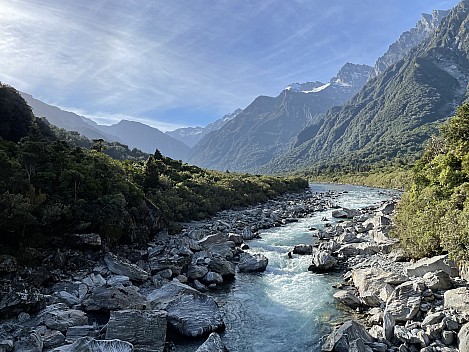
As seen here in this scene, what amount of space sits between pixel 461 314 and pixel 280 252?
18.1m

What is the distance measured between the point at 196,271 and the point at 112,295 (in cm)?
752

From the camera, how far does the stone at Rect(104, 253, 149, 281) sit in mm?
23422

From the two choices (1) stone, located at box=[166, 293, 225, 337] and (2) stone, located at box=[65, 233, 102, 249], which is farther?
(2) stone, located at box=[65, 233, 102, 249]

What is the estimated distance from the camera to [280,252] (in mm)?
32188

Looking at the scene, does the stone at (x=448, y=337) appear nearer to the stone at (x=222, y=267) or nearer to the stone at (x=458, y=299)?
the stone at (x=458, y=299)

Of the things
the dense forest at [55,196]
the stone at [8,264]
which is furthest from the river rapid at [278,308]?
the dense forest at [55,196]

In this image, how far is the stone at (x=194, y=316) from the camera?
1701 cm

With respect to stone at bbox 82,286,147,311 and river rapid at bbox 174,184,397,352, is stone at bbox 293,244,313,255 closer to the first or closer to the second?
river rapid at bbox 174,184,397,352

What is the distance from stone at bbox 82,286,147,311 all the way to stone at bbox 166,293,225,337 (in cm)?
192

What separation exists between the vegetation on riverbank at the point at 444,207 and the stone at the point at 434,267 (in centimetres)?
68

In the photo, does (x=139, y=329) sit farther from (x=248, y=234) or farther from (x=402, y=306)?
(x=248, y=234)

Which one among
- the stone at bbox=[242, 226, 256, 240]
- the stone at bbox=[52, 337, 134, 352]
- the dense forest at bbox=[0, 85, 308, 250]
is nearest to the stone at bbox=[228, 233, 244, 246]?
the stone at bbox=[242, 226, 256, 240]

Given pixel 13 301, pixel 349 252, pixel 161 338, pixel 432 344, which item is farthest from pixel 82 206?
pixel 432 344

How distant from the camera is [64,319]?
54.0 ft
